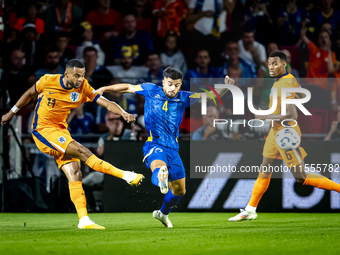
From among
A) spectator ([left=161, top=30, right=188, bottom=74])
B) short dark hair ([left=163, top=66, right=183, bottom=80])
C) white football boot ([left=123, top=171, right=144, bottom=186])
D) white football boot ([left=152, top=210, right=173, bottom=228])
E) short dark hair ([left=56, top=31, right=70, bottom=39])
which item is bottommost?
white football boot ([left=152, top=210, right=173, bottom=228])

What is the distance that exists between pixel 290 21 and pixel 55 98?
7.30 m

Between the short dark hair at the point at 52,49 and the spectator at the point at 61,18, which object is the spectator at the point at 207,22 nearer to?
the spectator at the point at 61,18

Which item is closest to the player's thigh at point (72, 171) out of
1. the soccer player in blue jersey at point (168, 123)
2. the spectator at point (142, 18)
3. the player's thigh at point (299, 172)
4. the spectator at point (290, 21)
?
the soccer player in blue jersey at point (168, 123)

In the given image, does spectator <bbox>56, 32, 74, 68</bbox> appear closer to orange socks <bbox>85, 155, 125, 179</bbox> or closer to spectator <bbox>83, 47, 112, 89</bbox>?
spectator <bbox>83, 47, 112, 89</bbox>

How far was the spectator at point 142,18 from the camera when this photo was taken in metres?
11.4

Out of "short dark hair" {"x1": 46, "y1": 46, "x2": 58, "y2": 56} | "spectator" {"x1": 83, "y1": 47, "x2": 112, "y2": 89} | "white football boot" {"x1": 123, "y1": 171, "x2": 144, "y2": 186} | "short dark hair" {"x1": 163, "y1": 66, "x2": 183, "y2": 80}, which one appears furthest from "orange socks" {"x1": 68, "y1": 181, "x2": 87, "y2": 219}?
"short dark hair" {"x1": 46, "y1": 46, "x2": 58, "y2": 56}

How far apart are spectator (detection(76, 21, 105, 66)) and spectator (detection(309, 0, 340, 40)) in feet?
16.7

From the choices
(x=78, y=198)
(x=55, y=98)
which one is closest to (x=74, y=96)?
(x=55, y=98)

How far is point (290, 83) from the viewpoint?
6547 mm

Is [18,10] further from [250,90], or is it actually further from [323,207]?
[323,207]

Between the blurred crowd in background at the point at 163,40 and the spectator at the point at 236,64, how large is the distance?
0.9 inches

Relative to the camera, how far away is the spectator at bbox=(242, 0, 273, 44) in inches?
443

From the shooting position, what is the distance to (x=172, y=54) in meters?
10.9

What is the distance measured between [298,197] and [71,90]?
194 inches
